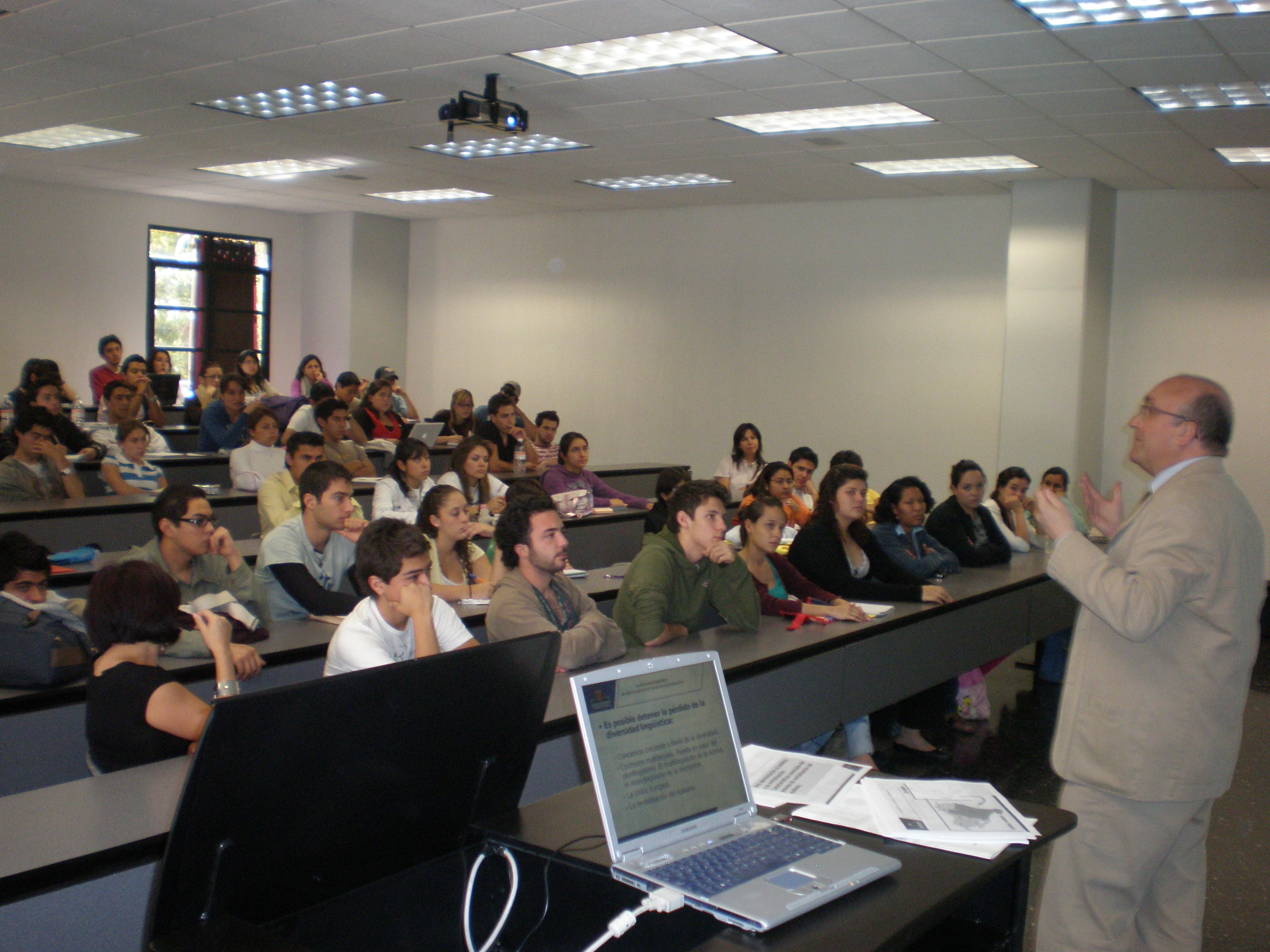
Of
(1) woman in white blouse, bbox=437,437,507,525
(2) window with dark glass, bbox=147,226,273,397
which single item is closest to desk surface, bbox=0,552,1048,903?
(1) woman in white blouse, bbox=437,437,507,525

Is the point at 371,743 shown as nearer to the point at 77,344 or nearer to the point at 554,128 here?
the point at 554,128

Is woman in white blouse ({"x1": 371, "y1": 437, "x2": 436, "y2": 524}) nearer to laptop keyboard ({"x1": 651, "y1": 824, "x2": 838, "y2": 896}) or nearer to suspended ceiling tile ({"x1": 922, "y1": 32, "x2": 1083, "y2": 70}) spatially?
suspended ceiling tile ({"x1": 922, "y1": 32, "x2": 1083, "y2": 70})

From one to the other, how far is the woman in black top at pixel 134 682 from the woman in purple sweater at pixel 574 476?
451cm

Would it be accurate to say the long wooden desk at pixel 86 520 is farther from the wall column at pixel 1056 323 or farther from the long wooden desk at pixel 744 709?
the wall column at pixel 1056 323

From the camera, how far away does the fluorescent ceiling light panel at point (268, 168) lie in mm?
8961

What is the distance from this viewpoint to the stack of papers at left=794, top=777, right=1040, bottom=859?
160 cm

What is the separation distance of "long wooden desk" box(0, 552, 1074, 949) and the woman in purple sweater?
250 centimetres

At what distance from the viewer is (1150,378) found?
8.30m

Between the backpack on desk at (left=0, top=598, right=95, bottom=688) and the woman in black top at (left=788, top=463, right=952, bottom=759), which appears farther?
the woman in black top at (left=788, top=463, right=952, bottom=759)

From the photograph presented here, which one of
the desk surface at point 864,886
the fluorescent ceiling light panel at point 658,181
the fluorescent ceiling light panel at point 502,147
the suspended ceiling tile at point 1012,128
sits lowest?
the desk surface at point 864,886

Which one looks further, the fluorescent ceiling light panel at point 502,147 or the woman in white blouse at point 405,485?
the fluorescent ceiling light panel at point 502,147

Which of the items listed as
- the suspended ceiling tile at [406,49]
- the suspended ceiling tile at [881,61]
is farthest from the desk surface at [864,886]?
the suspended ceiling tile at [406,49]

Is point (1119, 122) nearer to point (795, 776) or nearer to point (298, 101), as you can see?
point (298, 101)

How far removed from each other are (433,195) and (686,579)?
7.78 metres
